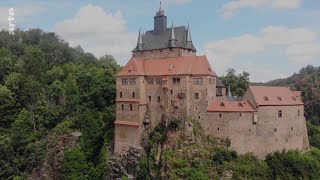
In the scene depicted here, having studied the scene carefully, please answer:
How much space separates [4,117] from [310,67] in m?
97.6

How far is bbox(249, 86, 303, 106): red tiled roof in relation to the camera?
47156 millimetres

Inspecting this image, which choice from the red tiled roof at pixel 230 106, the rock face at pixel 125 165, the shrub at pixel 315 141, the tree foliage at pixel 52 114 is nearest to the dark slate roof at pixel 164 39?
the red tiled roof at pixel 230 106

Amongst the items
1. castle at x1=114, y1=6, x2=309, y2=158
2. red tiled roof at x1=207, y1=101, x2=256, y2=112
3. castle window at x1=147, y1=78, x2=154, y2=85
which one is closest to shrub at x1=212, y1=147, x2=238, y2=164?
castle at x1=114, y1=6, x2=309, y2=158

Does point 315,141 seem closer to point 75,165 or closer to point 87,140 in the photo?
point 87,140

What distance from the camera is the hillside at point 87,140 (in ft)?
149

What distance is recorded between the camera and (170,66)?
48812 mm

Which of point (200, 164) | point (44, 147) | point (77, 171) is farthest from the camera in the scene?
point (44, 147)

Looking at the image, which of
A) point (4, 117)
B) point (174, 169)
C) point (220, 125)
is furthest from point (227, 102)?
point (4, 117)

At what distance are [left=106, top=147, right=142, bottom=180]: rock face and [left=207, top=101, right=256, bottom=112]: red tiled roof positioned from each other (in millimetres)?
10214

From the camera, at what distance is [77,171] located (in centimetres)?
5447

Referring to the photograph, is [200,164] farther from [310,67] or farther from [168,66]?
[310,67]

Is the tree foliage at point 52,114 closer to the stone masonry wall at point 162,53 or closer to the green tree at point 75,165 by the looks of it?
the green tree at point 75,165

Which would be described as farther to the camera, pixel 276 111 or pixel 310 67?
pixel 310 67

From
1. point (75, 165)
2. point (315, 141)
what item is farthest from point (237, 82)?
point (75, 165)
